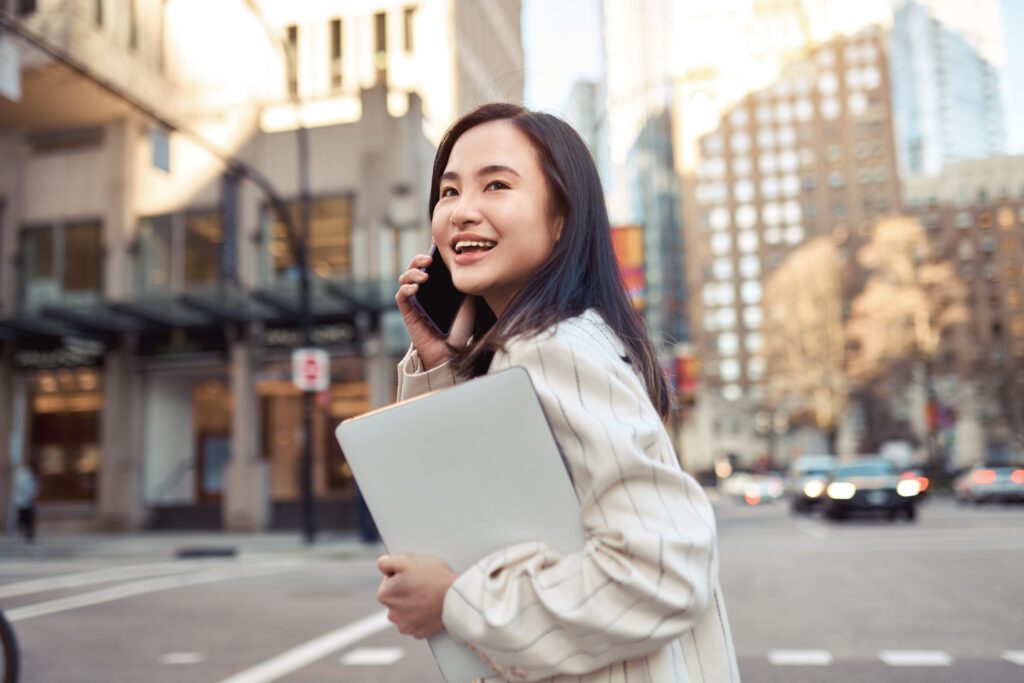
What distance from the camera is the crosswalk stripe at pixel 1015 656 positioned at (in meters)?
6.02

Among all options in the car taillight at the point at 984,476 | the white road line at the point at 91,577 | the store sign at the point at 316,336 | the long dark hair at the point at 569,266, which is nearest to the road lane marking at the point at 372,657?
the long dark hair at the point at 569,266

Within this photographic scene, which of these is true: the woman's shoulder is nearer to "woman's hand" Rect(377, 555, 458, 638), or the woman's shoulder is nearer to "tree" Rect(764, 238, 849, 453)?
"woman's hand" Rect(377, 555, 458, 638)

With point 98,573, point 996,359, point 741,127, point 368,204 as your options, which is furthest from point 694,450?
point 98,573

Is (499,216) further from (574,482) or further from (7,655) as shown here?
(7,655)

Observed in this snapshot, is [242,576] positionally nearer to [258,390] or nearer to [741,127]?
[258,390]

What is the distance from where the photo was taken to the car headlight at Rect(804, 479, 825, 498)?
26609mm

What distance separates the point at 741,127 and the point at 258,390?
91.7m

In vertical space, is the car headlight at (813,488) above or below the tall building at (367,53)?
below

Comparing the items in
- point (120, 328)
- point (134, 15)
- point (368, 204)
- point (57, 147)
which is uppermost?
point (134, 15)

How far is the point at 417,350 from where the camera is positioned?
1880 millimetres

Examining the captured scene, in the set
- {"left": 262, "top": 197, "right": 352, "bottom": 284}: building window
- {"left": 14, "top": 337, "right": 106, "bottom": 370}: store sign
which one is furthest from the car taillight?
{"left": 14, "top": 337, "right": 106, "bottom": 370}: store sign

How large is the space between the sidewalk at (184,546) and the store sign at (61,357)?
4.66 metres

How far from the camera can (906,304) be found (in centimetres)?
4194

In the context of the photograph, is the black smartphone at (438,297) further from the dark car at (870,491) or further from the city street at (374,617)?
the dark car at (870,491)
